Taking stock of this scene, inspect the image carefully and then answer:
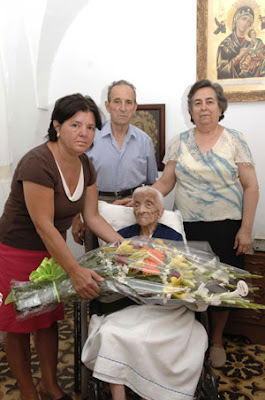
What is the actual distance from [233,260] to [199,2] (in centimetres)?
184

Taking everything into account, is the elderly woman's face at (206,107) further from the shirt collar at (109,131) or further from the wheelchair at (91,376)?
the wheelchair at (91,376)

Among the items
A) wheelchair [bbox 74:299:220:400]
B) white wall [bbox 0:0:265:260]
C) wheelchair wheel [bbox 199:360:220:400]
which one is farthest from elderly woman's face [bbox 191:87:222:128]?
wheelchair wheel [bbox 199:360:220:400]

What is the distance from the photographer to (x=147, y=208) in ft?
7.36

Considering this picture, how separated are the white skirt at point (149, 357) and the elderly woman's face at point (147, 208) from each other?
57 cm

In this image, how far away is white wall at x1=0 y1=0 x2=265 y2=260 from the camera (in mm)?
3082

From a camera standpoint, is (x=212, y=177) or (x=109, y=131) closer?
(x=212, y=177)

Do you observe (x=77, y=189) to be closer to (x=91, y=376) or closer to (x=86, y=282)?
(x=86, y=282)

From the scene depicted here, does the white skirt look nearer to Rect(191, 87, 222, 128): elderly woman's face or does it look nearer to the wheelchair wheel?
the wheelchair wheel

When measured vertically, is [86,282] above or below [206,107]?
below

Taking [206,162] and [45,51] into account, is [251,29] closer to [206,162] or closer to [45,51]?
[206,162]

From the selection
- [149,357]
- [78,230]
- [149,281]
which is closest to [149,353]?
[149,357]

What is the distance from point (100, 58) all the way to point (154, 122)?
0.69m

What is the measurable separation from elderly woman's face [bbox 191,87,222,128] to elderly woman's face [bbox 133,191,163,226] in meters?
0.54

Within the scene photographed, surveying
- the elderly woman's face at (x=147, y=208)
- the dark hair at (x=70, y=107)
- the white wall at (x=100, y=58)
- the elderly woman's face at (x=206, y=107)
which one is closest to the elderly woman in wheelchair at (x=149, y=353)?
the elderly woman's face at (x=147, y=208)
